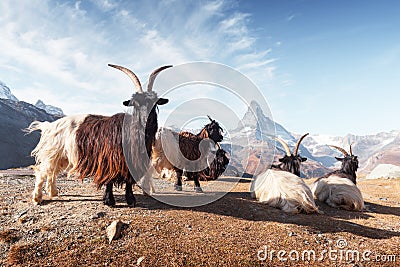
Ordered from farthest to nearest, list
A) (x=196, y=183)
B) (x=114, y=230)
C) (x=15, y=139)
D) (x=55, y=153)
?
1. (x=15, y=139)
2. (x=196, y=183)
3. (x=55, y=153)
4. (x=114, y=230)

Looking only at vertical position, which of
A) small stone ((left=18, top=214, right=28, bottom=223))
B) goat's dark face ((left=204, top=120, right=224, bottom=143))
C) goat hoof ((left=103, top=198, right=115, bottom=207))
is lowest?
small stone ((left=18, top=214, right=28, bottom=223))

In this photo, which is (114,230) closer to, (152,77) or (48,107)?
(152,77)

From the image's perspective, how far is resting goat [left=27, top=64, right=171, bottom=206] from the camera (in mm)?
5586

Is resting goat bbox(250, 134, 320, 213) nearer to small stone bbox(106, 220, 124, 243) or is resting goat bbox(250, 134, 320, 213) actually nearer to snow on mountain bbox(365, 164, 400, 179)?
small stone bbox(106, 220, 124, 243)

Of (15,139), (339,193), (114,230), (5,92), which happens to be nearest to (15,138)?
(15,139)

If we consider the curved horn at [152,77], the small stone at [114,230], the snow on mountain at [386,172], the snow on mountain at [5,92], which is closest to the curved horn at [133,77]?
the curved horn at [152,77]

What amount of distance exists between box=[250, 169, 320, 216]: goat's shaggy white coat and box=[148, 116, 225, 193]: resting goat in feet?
6.85

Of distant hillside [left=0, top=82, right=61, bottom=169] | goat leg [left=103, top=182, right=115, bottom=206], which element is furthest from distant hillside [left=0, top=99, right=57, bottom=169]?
goat leg [left=103, top=182, right=115, bottom=206]

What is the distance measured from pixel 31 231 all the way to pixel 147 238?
1901mm

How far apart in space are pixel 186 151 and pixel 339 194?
16.8ft

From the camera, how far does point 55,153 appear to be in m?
5.90

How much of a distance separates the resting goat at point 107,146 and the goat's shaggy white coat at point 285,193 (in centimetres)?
376

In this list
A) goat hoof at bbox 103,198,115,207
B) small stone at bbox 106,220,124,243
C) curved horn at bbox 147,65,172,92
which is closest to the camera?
small stone at bbox 106,220,124,243

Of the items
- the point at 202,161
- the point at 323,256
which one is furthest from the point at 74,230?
the point at 202,161
